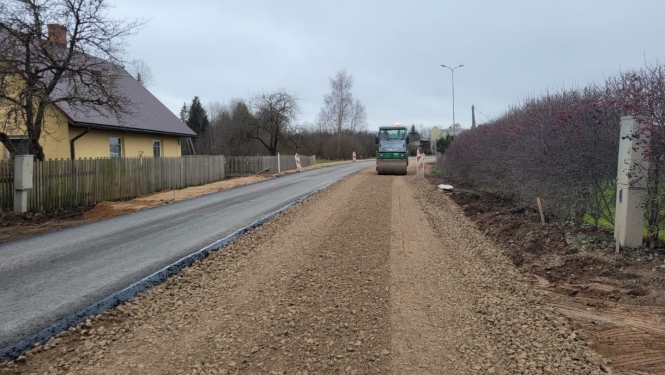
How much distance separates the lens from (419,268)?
639cm

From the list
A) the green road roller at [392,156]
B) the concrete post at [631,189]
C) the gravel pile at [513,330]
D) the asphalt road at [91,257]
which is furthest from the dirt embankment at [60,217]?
the green road roller at [392,156]

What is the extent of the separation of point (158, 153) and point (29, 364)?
77.7 ft

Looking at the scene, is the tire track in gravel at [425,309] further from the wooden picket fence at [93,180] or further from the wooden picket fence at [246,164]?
the wooden picket fence at [246,164]

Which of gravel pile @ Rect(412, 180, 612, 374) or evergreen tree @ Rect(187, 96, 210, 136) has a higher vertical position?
evergreen tree @ Rect(187, 96, 210, 136)

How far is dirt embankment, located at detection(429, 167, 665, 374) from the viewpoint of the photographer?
399 centimetres

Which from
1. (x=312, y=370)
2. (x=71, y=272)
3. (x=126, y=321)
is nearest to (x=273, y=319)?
(x=312, y=370)

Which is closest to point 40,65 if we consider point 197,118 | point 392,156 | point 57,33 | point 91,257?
point 57,33

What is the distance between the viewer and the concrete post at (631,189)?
20.4 feet

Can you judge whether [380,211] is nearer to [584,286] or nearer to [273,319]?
[584,286]

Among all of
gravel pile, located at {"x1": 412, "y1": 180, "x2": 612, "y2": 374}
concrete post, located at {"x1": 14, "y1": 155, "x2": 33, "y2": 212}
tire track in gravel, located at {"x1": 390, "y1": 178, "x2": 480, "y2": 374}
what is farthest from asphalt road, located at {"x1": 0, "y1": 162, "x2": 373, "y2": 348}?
gravel pile, located at {"x1": 412, "y1": 180, "x2": 612, "y2": 374}

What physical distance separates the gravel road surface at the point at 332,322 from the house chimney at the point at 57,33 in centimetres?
1097

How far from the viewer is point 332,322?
14.5 feet

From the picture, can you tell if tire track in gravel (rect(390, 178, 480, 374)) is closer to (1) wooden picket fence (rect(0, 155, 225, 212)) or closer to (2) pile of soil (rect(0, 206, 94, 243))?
(2) pile of soil (rect(0, 206, 94, 243))

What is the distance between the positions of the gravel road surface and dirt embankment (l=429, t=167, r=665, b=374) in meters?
0.29
